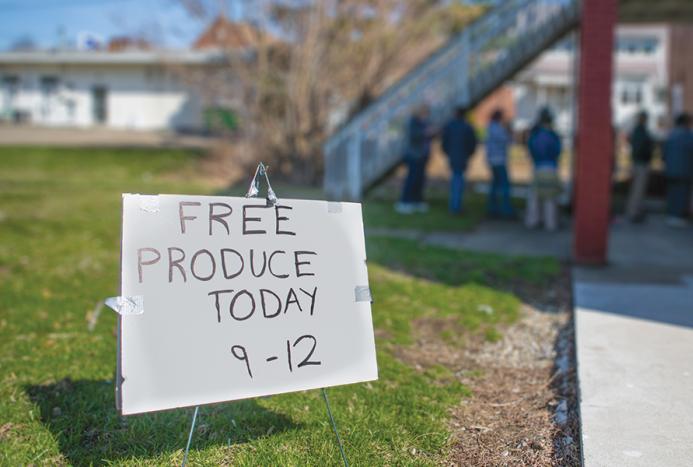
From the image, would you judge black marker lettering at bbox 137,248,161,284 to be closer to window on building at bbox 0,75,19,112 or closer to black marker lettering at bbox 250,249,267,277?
black marker lettering at bbox 250,249,267,277

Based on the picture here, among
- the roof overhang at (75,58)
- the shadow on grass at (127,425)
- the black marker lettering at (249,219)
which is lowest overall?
the shadow on grass at (127,425)

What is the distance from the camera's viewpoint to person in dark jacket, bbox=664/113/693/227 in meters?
12.1

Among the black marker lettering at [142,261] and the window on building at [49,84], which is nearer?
the black marker lettering at [142,261]

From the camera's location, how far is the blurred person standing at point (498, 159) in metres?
12.7

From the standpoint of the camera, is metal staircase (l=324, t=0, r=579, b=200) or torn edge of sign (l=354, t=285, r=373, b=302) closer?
torn edge of sign (l=354, t=285, r=373, b=302)

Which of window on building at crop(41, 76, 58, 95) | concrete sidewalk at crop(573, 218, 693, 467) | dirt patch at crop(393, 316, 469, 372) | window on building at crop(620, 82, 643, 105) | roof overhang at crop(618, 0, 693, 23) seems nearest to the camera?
concrete sidewalk at crop(573, 218, 693, 467)

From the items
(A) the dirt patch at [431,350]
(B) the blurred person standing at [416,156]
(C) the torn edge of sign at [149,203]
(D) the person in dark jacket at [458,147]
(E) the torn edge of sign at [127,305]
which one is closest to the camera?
(E) the torn edge of sign at [127,305]

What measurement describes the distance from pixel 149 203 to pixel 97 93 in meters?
39.5

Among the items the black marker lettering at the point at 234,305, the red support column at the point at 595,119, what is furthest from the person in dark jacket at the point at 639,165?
the black marker lettering at the point at 234,305

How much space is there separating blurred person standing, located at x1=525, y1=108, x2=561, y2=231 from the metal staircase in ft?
9.34

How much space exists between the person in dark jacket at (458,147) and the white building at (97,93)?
2657cm

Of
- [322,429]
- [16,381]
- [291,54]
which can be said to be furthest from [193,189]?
[322,429]

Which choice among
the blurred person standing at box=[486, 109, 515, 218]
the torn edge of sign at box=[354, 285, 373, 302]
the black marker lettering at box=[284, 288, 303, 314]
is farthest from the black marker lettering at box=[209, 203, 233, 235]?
the blurred person standing at box=[486, 109, 515, 218]

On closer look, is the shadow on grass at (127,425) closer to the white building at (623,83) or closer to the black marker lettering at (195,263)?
the black marker lettering at (195,263)
